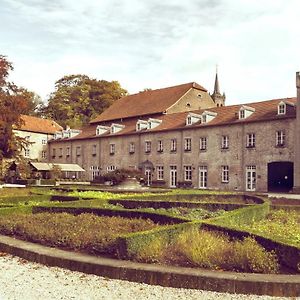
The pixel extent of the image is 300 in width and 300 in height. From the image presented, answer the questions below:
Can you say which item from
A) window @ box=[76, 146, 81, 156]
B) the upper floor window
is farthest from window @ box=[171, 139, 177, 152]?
window @ box=[76, 146, 81, 156]

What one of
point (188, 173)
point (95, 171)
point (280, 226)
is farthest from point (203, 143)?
point (280, 226)

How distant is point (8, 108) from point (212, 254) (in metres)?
31.9

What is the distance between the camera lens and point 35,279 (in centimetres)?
651

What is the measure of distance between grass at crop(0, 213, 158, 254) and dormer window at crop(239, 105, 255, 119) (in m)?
25.4

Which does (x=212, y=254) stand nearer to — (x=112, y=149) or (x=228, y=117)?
(x=228, y=117)

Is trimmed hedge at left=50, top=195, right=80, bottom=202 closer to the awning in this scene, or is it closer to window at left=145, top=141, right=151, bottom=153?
window at left=145, top=141, right=151, bottom=153

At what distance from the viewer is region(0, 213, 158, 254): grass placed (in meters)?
8.01

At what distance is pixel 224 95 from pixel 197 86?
24.2 metres

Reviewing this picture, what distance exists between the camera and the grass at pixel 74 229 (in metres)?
8.01

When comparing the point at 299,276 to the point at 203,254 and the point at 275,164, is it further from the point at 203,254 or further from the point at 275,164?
the point at 275,164

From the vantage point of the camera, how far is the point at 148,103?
48.9 meters

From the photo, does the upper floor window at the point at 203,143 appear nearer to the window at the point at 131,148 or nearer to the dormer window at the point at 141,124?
the dormer window at the point at 141,124

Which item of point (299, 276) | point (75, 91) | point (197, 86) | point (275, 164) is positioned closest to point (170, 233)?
point (299, 276)

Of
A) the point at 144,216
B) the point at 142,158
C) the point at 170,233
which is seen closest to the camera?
the point at 170,233
